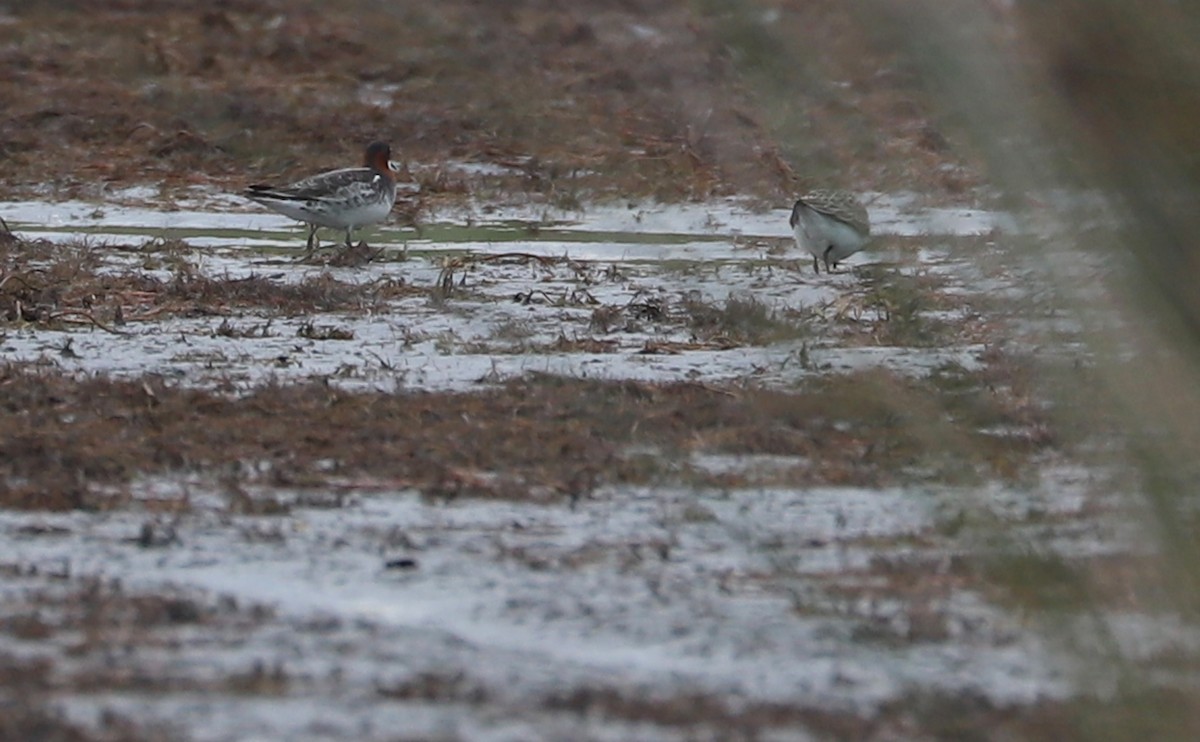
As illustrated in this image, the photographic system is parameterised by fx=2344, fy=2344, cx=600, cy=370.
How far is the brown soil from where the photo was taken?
2260 mm

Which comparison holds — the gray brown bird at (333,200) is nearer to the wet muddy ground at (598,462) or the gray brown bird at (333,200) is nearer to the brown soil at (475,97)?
the wet muddy ground at (598,462)

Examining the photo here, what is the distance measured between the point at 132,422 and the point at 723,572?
2.62 metres

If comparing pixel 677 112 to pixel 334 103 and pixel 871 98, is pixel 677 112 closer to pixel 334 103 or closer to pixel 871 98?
pixel 871 98

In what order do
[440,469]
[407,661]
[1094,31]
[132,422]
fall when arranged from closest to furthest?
[1094,31]
[407,661]
[440,469]
[132,422]

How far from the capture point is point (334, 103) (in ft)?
62.0

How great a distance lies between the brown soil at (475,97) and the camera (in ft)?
7.41

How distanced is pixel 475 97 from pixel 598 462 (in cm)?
440

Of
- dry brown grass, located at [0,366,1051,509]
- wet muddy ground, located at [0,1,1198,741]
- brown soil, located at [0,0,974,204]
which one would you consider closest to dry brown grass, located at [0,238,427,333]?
wet muddy ground, located at [0,1,1198,741]

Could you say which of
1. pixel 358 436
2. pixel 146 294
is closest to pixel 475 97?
pixel 358 436

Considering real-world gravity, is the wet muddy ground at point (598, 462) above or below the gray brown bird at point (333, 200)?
below

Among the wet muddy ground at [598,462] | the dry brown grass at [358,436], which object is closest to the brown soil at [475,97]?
the wet muddy ground at [598,462]

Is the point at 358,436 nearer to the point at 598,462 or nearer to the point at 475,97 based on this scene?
the point at 598,462

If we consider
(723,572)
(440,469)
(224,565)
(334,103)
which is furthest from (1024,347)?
(334,103)

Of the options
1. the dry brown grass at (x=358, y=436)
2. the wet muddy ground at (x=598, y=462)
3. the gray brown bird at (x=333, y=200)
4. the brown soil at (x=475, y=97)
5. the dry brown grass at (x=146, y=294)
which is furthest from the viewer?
the gray brown bird at (x=333, y=200)
